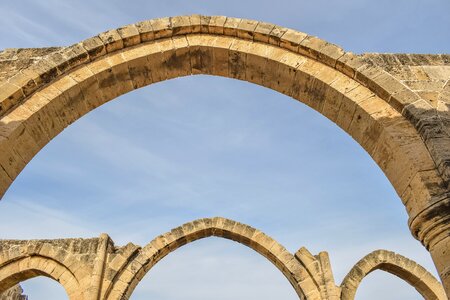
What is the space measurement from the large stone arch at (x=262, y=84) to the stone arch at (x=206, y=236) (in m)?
5.65

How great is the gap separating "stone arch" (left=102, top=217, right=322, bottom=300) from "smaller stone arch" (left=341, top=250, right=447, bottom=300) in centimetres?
148

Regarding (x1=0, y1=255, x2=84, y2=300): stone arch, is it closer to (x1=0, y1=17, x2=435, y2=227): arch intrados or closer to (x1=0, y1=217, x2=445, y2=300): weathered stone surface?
(x1=0, y1=217, x2=445, y2=300): weathered stone surface

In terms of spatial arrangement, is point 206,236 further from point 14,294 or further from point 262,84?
point 14,294

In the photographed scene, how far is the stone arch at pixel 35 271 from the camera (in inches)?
361

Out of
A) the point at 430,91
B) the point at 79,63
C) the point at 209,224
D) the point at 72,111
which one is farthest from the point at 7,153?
the point at 209,224

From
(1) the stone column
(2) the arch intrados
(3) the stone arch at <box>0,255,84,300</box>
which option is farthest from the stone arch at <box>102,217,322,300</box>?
(1) the stone column

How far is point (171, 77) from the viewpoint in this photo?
4.91 metres

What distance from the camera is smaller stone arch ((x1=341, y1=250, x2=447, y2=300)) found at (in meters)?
9.93

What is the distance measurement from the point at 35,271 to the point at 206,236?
4163mm

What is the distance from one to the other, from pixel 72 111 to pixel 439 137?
12.2 feet

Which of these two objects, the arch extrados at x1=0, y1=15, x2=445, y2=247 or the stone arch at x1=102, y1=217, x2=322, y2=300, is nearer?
the arch extrados at x1=0, y1=15, x2=445, y2=247

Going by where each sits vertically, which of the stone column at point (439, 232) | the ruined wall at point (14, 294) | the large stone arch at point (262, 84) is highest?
the ruined wall at point (14, 294)

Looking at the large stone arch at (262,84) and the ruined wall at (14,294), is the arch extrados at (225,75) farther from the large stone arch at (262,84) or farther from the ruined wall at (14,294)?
the ruined wall at (14,294)

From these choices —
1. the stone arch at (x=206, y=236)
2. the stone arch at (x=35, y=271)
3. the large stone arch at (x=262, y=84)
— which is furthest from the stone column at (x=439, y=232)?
the stone arch at (x=35, y=271)
